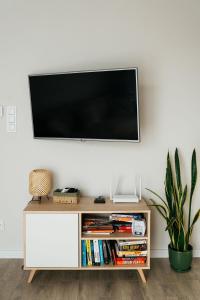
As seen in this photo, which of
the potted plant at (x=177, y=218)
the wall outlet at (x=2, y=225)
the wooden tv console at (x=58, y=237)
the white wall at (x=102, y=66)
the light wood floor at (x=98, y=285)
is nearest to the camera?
the light wood floor at (x=98, y=285)

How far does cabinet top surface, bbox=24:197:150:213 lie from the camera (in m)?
2.61

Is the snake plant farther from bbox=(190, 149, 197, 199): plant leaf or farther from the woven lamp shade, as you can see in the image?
the woven lamp shade

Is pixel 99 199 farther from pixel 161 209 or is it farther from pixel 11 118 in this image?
pixel 11 118

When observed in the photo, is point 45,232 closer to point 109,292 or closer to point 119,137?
point 109,292

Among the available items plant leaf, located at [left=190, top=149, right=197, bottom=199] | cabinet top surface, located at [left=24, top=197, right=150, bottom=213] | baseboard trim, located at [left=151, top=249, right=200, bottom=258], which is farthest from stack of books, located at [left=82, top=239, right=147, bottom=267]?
plant leaf, located at [left=190, top=149, right=197, bottom=199]

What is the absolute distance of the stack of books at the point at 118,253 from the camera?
266 centimetres

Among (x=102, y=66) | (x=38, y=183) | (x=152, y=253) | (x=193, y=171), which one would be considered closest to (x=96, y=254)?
(x=152, y=253)

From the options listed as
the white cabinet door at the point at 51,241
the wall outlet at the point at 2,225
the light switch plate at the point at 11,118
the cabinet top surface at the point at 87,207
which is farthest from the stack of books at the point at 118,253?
the light switch plate at the point at 11,118

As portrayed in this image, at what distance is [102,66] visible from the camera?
2.94 meters

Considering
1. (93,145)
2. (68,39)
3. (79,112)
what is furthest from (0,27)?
(93,145)

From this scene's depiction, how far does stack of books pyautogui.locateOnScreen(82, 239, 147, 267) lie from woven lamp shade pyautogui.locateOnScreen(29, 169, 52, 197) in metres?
0.57

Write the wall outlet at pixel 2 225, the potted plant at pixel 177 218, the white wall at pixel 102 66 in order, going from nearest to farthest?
the potted plant at pixel 177 218 → the white wall at pixel 102 66 → the wall outlet at pixel 2 225

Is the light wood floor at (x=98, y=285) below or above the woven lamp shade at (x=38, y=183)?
below

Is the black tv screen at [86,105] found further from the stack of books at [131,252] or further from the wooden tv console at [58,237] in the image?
the stack of books at [131,252]
